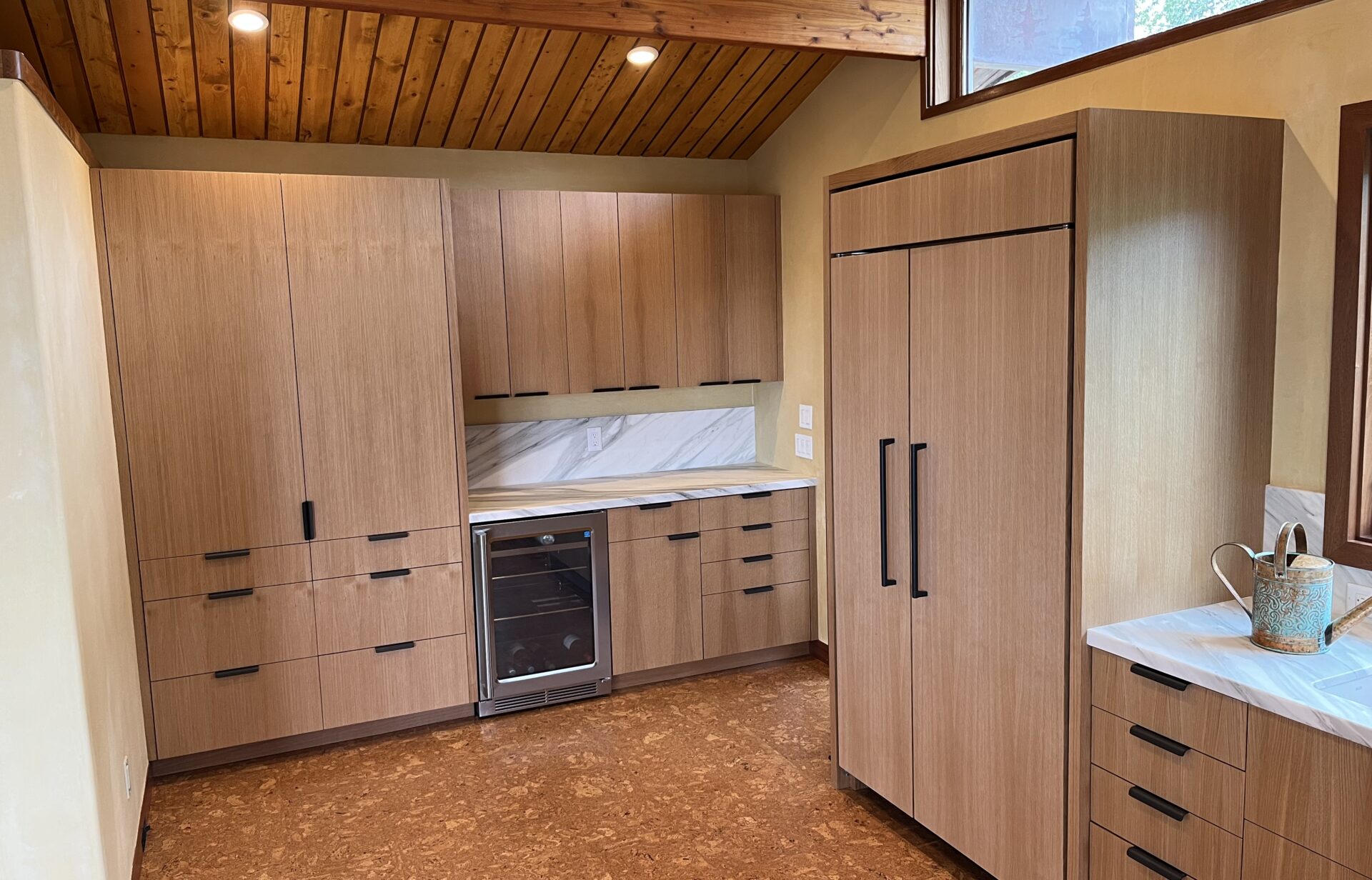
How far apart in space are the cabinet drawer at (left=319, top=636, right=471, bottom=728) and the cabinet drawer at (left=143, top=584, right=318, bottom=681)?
0.16 meters

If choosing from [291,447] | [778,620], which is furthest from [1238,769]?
[291,447]

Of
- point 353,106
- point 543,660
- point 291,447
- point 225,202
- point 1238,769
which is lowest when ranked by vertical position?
point 543,660

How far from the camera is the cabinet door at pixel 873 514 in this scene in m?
2.81

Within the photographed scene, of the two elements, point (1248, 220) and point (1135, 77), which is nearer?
point (1248, 220)

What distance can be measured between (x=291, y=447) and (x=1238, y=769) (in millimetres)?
3136

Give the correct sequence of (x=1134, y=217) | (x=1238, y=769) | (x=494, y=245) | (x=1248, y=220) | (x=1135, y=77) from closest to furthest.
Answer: (x=1238, y=769)
(x=1134, y=217)
(x=1248, y=220)
(x=1135, y=77)
(x=494, y=245)

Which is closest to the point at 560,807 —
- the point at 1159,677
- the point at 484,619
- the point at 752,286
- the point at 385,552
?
the point at 484,619

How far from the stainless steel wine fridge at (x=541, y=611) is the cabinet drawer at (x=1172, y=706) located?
227cm

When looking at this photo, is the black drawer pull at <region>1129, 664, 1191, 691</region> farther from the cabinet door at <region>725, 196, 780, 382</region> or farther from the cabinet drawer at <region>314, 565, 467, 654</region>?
the cabinet door at <region>725, 196, 780, 382</region>

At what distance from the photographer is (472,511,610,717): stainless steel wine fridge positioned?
12.9 feet

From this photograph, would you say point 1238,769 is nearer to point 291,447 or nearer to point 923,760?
point 923,760

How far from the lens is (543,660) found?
4062mm

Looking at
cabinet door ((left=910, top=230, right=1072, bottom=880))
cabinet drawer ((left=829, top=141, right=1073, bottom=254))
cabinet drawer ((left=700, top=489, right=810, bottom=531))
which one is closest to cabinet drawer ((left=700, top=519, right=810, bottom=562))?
cabinet drawer ((left=700, top=489, right=810, bottom=531))

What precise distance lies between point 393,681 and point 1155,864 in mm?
2780
